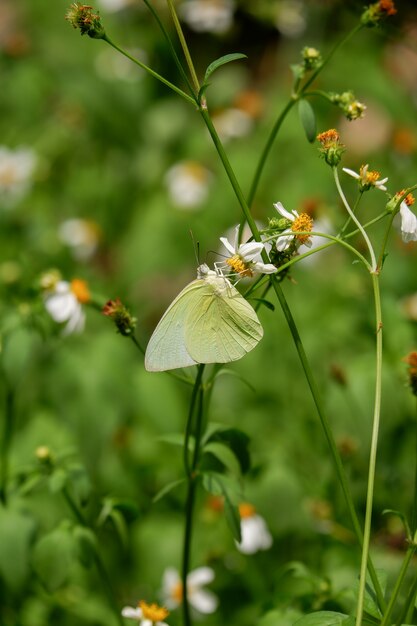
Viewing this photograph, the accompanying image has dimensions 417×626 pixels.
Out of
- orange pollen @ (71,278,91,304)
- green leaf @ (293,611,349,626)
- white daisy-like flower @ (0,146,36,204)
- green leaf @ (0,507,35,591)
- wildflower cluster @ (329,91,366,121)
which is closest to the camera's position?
green leaf @ (293,611,349,626)

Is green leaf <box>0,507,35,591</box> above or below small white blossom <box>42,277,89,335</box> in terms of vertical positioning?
below

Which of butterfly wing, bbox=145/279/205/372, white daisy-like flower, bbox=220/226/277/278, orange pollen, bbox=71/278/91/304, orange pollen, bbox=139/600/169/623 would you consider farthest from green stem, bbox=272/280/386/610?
orange pollen, bbox=71/278/91/304

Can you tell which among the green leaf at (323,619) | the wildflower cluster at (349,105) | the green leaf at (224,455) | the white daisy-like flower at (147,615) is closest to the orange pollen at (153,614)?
the white daisy-like flower at (147,615)

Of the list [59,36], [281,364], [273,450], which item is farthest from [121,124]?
[273,450]

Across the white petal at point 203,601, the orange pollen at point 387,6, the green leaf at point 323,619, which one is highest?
the orange pollen at point 387,6

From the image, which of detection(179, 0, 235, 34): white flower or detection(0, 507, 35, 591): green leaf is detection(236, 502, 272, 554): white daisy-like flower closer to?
detection(0, 507, 35, 591): green leaf

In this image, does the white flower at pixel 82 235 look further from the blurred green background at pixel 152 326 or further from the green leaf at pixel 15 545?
the green leaf at pixel 15 545

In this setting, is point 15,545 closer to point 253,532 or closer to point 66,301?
point 66,301
